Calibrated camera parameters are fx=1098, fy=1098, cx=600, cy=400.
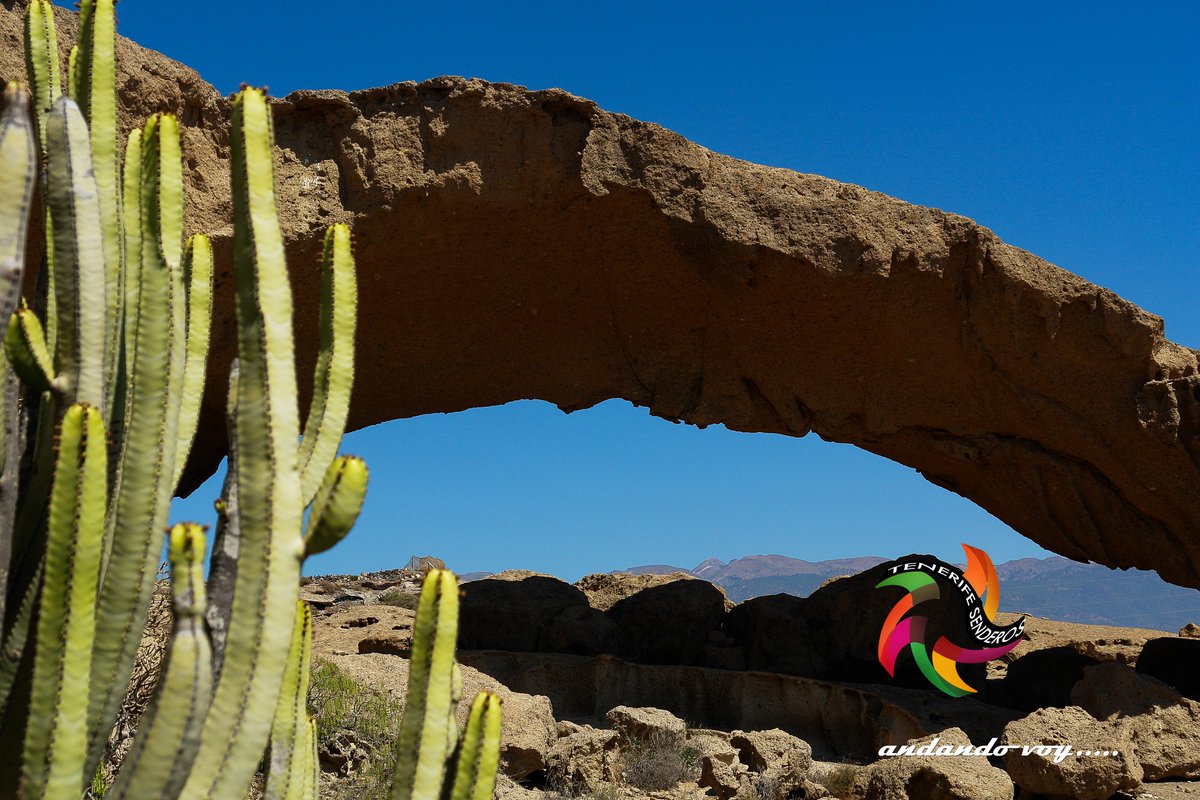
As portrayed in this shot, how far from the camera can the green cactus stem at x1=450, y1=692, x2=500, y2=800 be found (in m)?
2.60

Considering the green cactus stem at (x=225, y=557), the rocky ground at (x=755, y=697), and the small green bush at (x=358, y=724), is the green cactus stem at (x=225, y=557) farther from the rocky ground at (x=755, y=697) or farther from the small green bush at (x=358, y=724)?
the rocky ground at (x=755, y=697)

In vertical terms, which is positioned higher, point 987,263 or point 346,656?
point 987,263

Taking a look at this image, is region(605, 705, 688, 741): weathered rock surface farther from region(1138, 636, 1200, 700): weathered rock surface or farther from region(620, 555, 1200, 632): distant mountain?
region(620, 555, 1200, 632): distant mountain

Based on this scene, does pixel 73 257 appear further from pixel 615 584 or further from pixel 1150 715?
pixel 615 584

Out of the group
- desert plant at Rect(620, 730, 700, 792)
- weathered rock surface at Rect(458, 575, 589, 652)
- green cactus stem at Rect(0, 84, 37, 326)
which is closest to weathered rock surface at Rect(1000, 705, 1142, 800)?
desert plant at Rect(620, 730, 700, 792)

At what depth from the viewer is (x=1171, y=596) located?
152125 mm

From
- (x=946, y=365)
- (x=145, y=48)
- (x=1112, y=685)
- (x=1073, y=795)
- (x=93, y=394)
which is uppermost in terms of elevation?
(x=145, y=48)

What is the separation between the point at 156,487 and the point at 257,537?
0.42m

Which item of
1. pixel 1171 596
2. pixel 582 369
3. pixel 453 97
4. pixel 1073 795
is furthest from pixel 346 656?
pixel 1171 596

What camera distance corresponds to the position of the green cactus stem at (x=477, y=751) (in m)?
2.60

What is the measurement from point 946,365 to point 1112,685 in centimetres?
290

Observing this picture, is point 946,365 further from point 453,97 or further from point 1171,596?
point 1171,596

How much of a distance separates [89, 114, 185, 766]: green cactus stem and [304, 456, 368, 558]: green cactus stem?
39 cm

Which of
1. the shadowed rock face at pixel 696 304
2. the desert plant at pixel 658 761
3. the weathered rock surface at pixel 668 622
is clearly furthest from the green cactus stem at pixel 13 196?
the weathered rock surface at pixel 668 622
